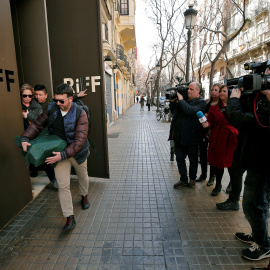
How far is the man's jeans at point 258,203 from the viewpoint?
232 centimetres

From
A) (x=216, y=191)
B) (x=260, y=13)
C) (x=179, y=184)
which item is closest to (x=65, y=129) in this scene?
(x=179, y=184)

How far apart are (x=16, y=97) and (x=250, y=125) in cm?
321

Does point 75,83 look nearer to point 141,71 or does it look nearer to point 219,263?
point 219,263

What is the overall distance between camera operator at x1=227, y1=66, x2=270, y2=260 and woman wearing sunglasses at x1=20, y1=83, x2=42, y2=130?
10.6ft

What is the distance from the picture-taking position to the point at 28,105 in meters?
4.09

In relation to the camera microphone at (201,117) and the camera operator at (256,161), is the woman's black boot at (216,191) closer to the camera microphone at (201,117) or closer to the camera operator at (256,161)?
the camera microphone at (201,117)

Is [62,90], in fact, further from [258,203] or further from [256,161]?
[258,203]

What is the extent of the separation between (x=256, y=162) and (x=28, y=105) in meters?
3.76

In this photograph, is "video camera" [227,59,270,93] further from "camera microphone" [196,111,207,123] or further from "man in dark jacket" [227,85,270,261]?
"camera microphone" [196,111,207,123]

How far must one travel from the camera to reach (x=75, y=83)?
4.42 m

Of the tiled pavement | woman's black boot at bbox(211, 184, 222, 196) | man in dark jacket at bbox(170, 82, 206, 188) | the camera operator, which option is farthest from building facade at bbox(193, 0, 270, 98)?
the camera operator

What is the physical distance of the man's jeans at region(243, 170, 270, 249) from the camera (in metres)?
2.32

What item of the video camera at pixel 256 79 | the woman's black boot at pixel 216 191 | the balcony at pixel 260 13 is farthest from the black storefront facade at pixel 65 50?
the balcony at pixel 260 13

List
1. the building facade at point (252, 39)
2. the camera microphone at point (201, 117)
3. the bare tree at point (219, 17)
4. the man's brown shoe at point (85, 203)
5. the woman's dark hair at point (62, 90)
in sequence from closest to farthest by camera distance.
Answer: the woman's dark hair at point (62, 90), the man's brown shoe at point (85, 203), the camera microphone at point (201, 117), the bare tree at point (219, 17), the building facade at point (252, 39)
